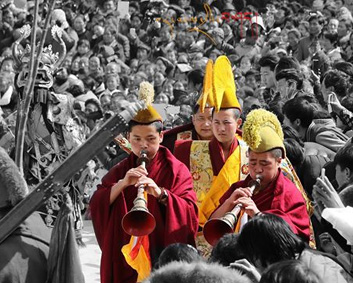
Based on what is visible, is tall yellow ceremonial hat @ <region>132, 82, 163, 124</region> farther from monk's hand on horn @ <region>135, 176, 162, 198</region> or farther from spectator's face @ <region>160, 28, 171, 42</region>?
spectator's face @ <region>160, 28, 171, 42</region>

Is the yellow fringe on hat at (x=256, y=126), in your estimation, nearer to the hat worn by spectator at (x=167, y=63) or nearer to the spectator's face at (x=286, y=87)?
the spectator's face at (x=286, y=87)

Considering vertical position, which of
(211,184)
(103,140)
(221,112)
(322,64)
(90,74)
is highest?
(103,140)

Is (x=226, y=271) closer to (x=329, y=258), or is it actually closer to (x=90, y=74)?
(x=329, y=258)

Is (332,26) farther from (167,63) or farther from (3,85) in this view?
(3,85)

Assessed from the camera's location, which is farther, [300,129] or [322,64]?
[322,64]

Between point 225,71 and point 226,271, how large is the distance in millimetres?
3374

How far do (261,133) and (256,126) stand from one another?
58 mm

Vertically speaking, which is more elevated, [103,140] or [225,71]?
[103,140]

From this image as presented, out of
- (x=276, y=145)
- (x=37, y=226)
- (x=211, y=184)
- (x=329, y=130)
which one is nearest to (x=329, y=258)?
(x=37, y=226)

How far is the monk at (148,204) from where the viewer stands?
18.5 feet

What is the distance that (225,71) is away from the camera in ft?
20.4

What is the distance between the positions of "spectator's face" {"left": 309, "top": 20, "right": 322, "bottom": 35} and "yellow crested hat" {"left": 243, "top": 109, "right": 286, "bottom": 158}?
380 inches

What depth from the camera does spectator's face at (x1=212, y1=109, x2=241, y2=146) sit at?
19.7 feet

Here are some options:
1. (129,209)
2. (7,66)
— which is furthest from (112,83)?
(129,209)
